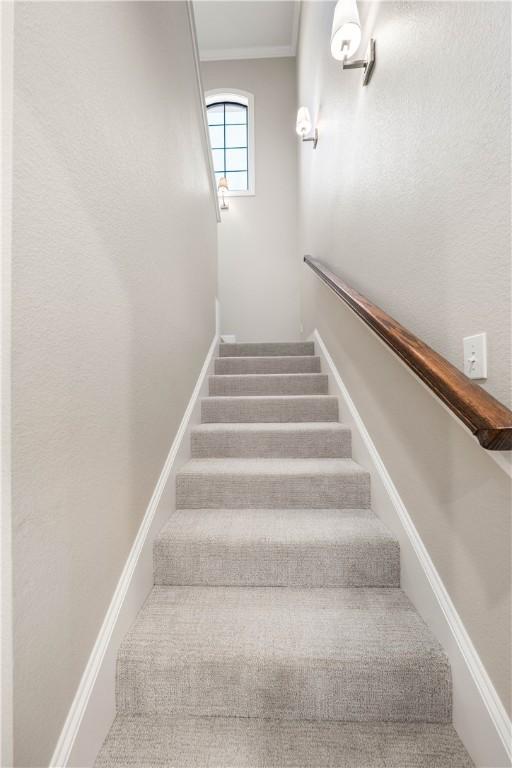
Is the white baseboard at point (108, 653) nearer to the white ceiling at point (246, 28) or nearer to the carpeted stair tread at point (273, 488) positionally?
the carpeted stair tread at point (273, 488)

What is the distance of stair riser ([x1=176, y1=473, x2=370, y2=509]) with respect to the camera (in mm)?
1621

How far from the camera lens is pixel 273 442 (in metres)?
1.92

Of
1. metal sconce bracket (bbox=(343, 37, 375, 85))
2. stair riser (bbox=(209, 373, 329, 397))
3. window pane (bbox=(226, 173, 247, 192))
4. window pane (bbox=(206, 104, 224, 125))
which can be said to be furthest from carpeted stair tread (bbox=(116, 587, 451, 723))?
window pane (bbox=(206, 104, 224, 125))

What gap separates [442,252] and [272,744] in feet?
4.24

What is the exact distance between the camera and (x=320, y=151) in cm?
268

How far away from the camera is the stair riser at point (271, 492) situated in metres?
1.62

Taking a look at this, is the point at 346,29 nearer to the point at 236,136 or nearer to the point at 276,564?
the point at 276,564

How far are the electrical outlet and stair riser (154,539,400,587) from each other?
71cm

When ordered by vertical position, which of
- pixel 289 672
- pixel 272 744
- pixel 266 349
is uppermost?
pixel 266 349

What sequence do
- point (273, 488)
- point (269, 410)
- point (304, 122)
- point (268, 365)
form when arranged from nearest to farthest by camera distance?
point (273, 488)
point (269, 410)
point (268, 365)
point (304, 122)

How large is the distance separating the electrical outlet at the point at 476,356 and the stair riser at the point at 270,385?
155 centimetres

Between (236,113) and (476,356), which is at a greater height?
(236,113)

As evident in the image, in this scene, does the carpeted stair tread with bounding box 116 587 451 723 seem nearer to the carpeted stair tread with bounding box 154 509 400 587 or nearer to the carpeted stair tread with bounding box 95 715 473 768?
the carpeted stair tread with bounding box 95 715 473 768

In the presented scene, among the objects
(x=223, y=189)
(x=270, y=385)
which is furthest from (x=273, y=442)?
(x=223, y=189)
